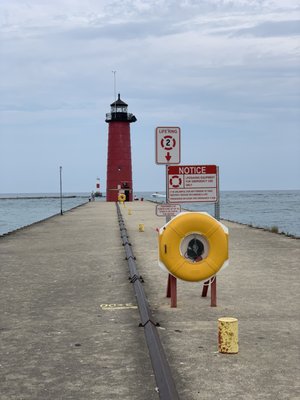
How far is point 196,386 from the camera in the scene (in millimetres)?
4637

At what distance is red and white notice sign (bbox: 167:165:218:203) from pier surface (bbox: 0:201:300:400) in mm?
1508

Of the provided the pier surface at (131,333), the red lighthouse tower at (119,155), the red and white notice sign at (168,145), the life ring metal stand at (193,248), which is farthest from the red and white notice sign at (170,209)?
the red lighthouse tower at (119,155)

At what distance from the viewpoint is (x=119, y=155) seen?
57219 millimetres

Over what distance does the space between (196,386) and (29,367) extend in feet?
5.22

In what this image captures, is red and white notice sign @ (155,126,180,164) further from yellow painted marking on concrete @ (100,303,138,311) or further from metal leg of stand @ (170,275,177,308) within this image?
yellow painted marking on concrete @ (100,303,138,311)

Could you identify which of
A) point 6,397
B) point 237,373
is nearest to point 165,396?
point 237,373

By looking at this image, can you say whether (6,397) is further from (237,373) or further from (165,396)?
(237,373)

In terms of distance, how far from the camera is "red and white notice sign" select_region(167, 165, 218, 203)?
8.57 meters

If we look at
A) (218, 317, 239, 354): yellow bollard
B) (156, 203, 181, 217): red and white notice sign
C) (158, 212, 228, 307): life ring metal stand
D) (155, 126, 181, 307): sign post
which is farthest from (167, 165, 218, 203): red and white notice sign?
(218, 317, 239, 354): yellow bollard

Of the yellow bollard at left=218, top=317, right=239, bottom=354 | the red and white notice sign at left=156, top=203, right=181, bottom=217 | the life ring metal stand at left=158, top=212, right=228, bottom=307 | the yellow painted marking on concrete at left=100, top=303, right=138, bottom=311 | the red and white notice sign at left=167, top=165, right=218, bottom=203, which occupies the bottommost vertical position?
the yellow painted marking on concrete at left=100, top=303, right=138, bottom=311

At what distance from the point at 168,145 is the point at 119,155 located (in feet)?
158

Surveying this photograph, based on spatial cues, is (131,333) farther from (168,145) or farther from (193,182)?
(168,145)

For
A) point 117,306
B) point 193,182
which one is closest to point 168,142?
point 193,182

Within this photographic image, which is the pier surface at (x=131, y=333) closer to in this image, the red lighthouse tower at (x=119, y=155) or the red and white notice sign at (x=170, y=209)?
the red and white notice sign at (x=170, y=209)
